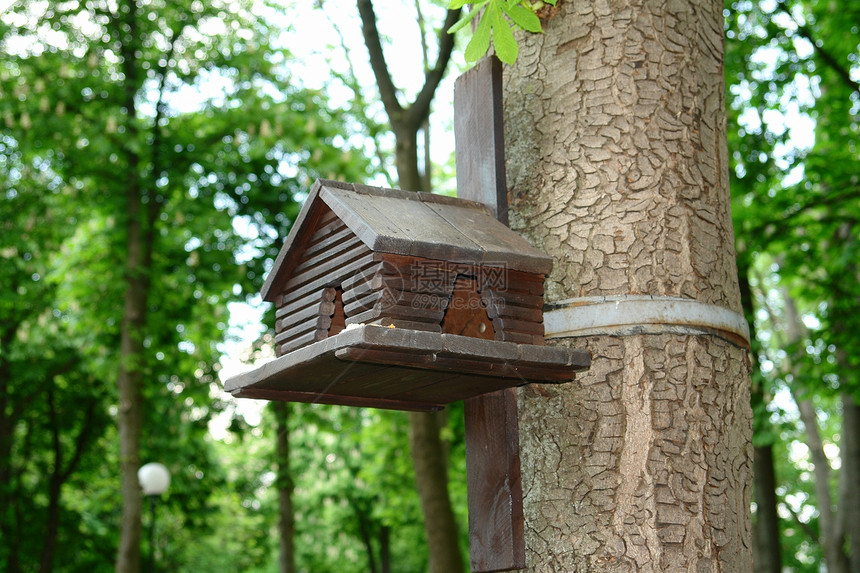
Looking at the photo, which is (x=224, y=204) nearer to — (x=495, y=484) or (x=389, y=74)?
(x=389, y=74)

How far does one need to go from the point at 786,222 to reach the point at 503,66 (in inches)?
316

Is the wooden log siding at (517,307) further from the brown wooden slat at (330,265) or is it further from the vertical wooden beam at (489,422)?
the brown wooden slat at (330,265)

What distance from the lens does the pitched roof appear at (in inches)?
81.6

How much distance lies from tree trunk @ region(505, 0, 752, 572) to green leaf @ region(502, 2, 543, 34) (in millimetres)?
194

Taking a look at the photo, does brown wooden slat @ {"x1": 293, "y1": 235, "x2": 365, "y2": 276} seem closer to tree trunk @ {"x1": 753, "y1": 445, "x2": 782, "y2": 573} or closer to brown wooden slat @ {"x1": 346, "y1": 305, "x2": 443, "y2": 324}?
brown wooden slat @ {"x1": 346, "y1": 305, "x2": 443, "y2": 324}

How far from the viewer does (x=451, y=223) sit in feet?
7.48

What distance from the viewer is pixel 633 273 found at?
2.25 m

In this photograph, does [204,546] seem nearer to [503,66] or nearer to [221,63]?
[221,63]

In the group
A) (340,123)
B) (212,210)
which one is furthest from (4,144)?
(340,123)

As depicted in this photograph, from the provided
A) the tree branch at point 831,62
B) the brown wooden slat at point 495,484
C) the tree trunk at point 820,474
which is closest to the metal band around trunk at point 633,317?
the brown wooden slat at point 495,484

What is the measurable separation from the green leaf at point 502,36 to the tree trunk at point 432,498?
555 centimetres

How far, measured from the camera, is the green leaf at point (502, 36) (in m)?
2.35

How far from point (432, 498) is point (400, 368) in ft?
19.3

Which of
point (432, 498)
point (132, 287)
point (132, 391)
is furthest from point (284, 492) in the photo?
point (432, 498)
